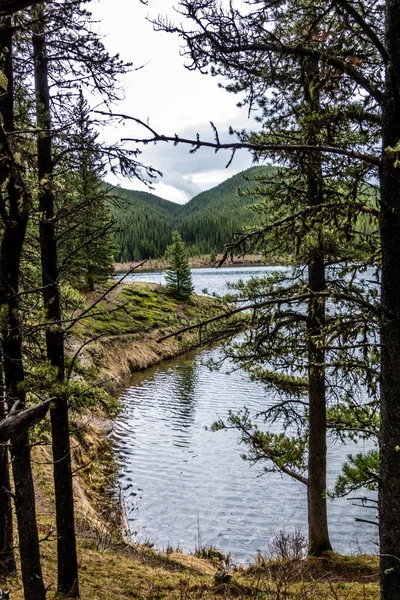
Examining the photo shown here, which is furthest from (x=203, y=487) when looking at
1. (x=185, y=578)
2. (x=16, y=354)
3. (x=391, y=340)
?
(x=391, y=340)

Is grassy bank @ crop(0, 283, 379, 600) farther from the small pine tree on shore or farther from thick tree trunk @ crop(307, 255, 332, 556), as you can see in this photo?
the small pine tree on shore

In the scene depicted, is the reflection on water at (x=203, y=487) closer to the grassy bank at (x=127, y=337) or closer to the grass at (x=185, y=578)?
the grass at (x=185, y=578)

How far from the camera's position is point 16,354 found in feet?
17.0

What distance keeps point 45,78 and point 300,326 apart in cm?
640

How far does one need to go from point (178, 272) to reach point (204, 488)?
32.3 metres

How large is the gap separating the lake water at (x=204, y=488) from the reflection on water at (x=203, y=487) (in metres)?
0.03

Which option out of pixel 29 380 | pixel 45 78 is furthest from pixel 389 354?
pixel 45 78

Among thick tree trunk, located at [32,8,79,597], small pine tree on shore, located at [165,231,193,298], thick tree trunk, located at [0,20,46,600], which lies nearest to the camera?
thick tree trunk, located at [0,20,46,600]

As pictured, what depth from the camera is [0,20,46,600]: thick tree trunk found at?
4.80 m

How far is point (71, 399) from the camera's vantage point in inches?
242

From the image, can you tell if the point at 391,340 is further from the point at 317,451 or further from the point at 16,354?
the point at 317,451

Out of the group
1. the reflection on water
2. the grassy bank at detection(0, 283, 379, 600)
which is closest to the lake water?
the reflection on water

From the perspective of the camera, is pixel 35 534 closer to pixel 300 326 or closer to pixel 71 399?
pixel 71 399

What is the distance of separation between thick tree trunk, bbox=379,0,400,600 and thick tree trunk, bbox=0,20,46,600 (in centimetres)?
361
